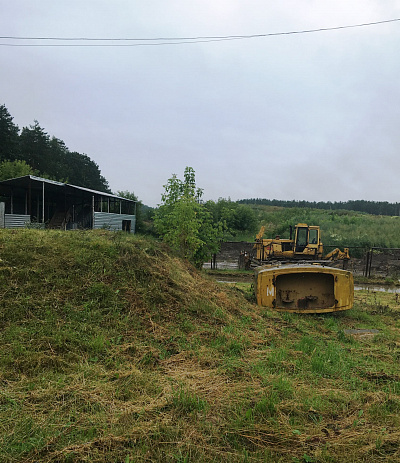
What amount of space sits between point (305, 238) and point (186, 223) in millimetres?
5063

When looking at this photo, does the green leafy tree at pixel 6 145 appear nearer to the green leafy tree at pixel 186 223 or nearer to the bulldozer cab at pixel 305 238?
the green leafy tree at pixel 186 223

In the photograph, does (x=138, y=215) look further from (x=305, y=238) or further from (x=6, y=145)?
(x=305, y=238)

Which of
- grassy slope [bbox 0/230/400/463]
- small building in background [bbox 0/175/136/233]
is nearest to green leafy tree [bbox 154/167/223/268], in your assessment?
grassy slope [bbox 0/230/400/463]

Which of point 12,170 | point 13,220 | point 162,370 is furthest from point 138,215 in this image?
point 162,370

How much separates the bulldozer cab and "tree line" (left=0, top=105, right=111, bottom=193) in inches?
1026

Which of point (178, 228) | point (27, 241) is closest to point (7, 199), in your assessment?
point (178, 228)

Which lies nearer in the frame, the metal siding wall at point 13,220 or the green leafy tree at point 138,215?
the metal siding wall at point 13,220

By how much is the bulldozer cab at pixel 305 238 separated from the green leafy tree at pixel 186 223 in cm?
314

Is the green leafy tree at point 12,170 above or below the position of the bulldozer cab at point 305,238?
above

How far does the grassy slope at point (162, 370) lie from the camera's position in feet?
9.27

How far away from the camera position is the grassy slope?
283cm

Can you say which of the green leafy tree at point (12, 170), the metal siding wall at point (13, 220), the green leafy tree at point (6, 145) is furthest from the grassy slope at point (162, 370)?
the green leafy tree at point (6, 145)

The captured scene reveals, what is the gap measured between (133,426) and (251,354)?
7.37 ft

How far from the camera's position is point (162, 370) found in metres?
4.19
